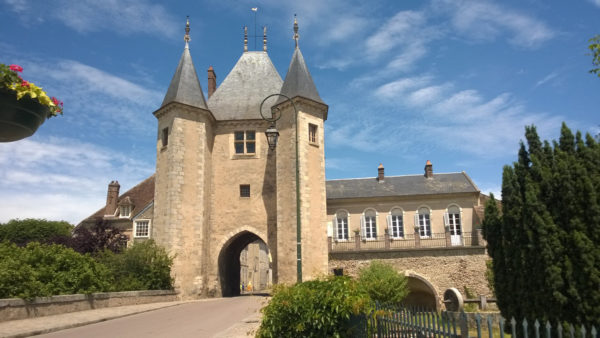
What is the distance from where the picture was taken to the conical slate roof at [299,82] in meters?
22.2

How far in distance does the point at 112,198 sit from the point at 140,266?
19.0 metres

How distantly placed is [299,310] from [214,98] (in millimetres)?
20745

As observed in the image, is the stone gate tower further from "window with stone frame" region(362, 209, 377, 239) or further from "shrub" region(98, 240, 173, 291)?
"window with stone frame" region(362, 209, 377, 239)

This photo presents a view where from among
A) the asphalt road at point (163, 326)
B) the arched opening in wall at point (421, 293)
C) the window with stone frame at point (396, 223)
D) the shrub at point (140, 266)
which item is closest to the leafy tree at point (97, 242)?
the shrub at point (140, 266)

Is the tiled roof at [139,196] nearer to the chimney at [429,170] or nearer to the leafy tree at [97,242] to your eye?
the leafy tree at [97,242]

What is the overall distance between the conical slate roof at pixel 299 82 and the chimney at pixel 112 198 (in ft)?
61.6

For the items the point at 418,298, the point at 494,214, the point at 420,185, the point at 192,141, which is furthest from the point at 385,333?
the point at 420,185

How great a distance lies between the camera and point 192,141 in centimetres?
2164

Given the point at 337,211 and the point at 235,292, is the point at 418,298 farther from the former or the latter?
the point at 235,292

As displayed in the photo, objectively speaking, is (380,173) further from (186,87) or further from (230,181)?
(186,87)

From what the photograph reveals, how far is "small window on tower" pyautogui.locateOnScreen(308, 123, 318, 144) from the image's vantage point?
21.9 m

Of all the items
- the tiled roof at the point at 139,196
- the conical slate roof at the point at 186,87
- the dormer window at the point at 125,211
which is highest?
the conical slate roof at the point at 186,87

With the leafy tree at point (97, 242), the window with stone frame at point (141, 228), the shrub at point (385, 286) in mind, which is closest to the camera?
the shrub at point (385, 286)

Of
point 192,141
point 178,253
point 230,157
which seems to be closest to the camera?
point 178,253
